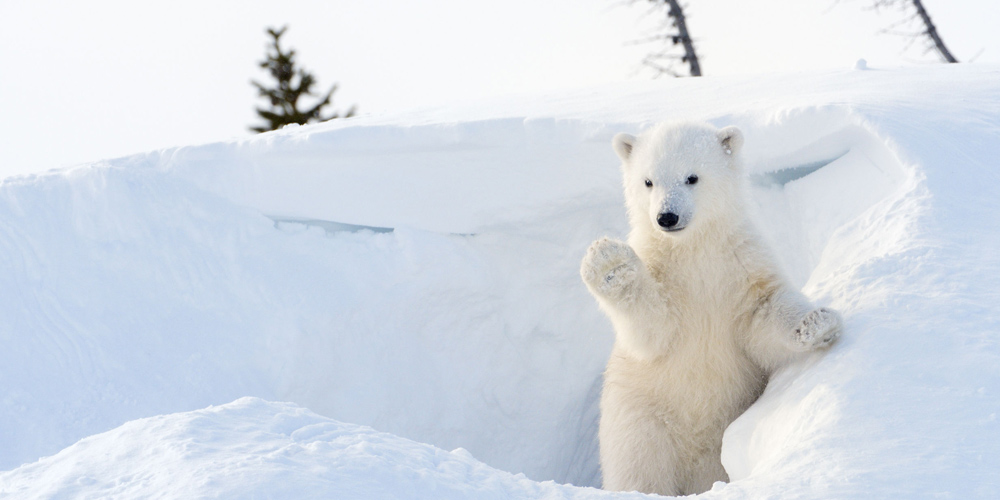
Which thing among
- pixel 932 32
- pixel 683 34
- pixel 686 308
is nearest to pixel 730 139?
pixel 686 308

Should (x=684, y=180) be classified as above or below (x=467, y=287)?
above

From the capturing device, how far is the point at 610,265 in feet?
8.91

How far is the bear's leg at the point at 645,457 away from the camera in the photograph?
305 cm

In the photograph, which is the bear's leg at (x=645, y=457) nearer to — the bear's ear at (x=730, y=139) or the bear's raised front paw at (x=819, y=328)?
the bear's raised front paw at (x=819, y=328)

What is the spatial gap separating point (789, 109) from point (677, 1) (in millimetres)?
9412

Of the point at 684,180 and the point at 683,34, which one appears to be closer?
the point at 684,180

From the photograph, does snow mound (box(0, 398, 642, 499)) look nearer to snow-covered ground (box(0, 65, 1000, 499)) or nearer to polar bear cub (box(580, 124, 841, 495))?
snow-covered ground (box(0, 65, 1000, 499))

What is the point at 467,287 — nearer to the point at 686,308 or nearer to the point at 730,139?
the point at 686,308

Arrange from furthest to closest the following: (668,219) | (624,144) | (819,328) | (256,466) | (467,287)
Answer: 1. (467,287)
2. (624,144)
3. (668,219)
4. (819,328)
5. (256,466)

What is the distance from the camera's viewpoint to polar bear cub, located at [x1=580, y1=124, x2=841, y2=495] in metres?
2.78

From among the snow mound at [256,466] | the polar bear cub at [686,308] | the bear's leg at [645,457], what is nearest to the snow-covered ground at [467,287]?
the snow mound at [256,466]

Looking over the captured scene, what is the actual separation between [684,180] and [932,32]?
36.1 feet

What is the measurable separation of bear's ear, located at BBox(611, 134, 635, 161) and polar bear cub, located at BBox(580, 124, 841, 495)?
0.07 metres

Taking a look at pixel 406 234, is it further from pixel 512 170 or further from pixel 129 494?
pixel 129 494
